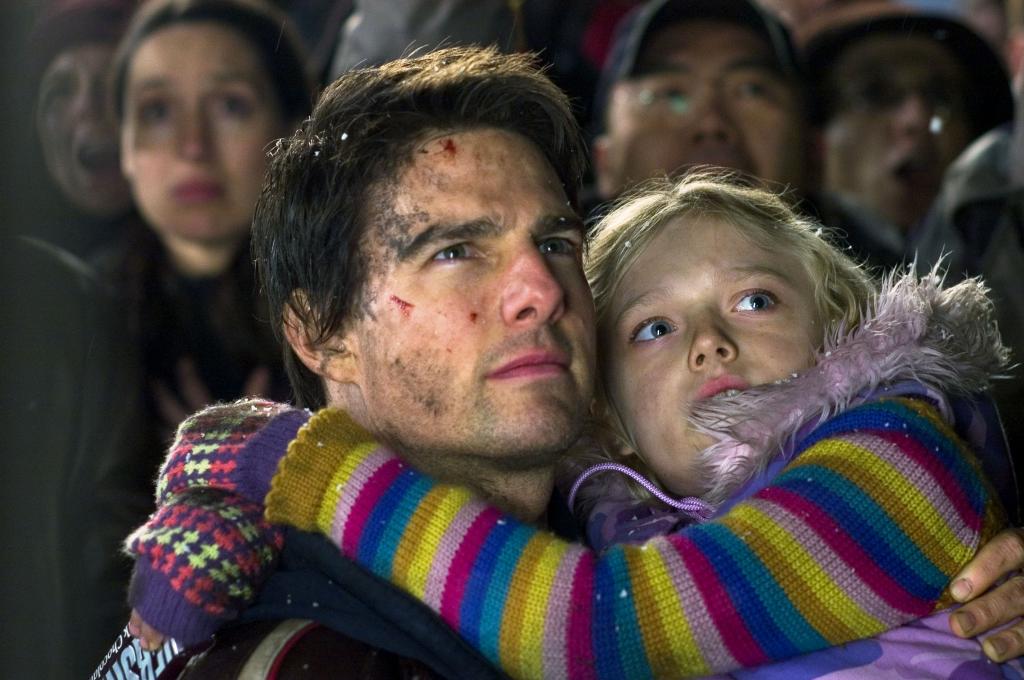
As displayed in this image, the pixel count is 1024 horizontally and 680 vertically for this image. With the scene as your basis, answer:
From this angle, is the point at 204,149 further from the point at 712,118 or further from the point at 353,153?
the point at 353,153

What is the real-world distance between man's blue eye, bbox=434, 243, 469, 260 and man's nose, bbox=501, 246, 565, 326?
0.08m

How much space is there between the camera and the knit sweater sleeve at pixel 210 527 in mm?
1844

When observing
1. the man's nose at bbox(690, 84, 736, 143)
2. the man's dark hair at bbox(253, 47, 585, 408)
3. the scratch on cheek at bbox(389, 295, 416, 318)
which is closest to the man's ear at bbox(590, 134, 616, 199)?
the man's nose at bbox(690, 84, 736, 143)

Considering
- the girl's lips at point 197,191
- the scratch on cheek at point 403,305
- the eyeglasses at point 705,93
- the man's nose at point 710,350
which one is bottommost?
the man's nose at point 710,350

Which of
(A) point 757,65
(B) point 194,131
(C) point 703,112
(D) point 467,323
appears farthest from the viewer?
(A) point 757,65

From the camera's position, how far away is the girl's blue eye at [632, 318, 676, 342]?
2424 mm

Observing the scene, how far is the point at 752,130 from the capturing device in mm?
4023

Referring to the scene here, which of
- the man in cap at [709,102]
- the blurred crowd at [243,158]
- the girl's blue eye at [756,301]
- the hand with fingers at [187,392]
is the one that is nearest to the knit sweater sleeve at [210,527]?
the girl's blue eye at [756,301]

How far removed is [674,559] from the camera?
191cm

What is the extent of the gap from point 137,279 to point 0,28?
33.3 inches

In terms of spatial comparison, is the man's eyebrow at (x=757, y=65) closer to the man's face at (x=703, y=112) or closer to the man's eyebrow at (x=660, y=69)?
the man's face at (x=703, y=112)

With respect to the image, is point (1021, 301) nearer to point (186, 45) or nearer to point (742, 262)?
point (742, 262)

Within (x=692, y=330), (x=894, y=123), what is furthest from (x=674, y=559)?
(x=894, y=123)

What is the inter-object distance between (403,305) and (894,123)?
2574 millimetres
